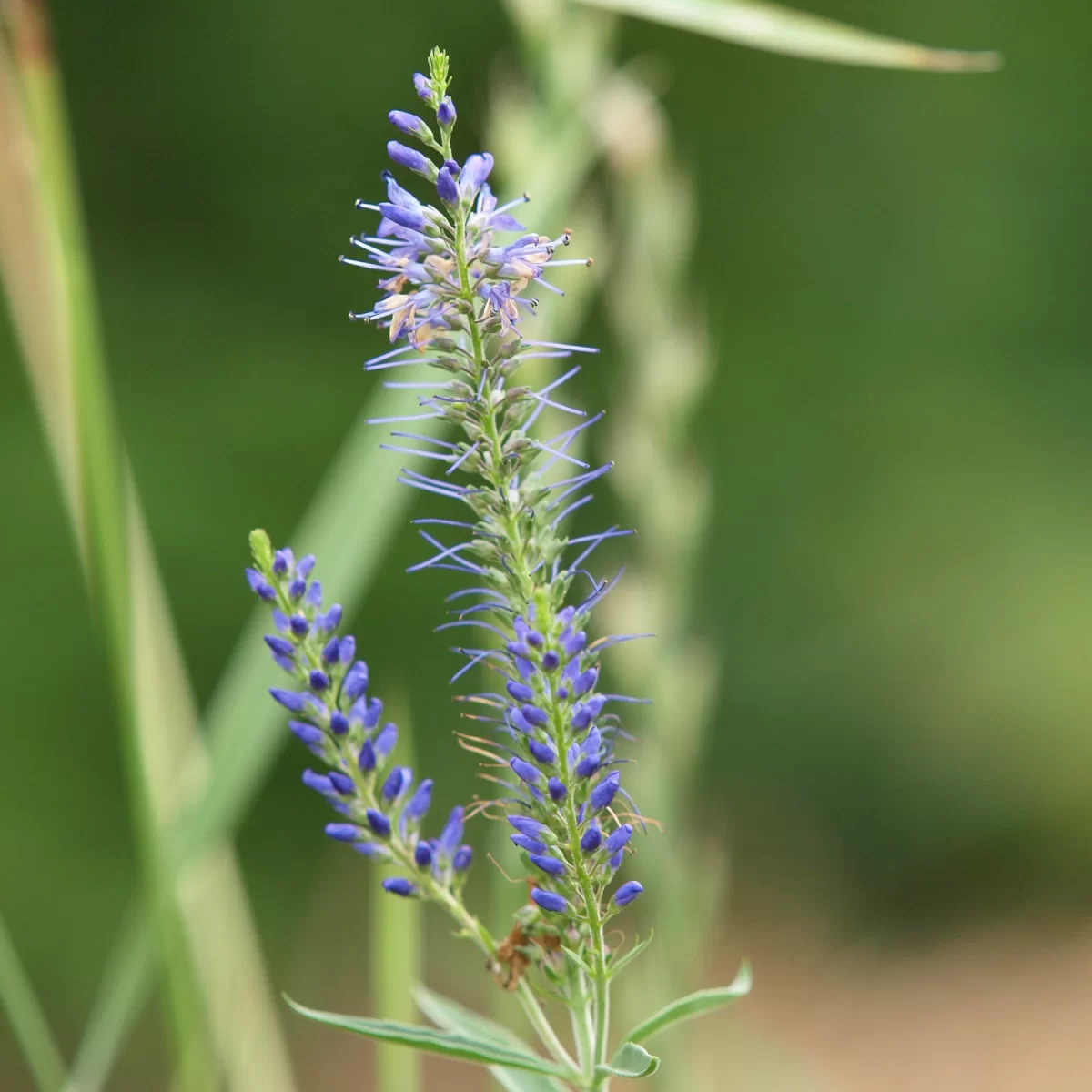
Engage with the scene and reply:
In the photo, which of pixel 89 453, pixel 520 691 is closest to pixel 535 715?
pixel 520 691

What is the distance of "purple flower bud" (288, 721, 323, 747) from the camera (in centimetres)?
90

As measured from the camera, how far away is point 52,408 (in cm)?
165

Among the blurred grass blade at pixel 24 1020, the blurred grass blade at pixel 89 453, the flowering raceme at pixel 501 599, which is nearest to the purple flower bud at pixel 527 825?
the flowering raceme at pixel 501 599

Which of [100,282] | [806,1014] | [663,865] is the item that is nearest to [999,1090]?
[806,1014]

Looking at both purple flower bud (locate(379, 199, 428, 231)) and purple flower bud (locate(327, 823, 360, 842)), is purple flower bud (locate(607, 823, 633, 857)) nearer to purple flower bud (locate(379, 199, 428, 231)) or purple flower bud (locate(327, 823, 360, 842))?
purple flower bud (locate(327, 823, 360, 842))

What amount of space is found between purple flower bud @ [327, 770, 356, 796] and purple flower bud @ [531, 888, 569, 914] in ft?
0.48

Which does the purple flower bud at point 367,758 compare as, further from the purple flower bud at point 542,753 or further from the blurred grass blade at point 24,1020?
the blurred grass blade at point 24,1020

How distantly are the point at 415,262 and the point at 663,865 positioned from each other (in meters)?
1.41

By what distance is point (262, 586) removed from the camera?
906 mm

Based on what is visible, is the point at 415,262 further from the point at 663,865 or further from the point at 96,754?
the point at 96,754

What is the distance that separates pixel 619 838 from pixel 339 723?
0.21 m

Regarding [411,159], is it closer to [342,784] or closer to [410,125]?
[410,125]

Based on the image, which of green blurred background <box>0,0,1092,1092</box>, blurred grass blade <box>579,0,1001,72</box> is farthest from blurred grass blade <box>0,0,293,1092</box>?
green blurred background <box>0,0,1092,1092</box>

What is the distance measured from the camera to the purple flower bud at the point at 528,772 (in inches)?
33.5
